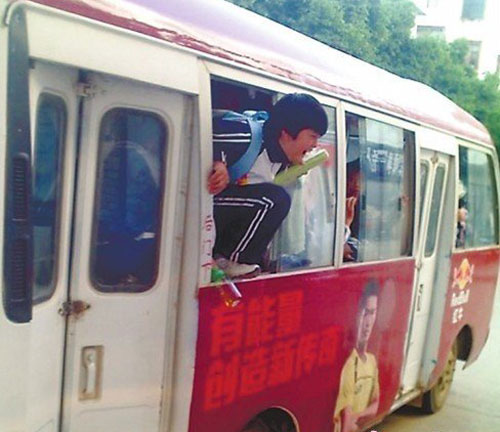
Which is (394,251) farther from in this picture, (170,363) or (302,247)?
(170,363)

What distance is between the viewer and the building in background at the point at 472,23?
114 feet

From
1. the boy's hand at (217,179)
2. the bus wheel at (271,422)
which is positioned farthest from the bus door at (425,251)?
the boy's hand at (217,179)

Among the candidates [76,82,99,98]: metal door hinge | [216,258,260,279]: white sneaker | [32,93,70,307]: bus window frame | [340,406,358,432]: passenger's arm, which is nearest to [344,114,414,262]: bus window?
[340,406,358,432]: passenger's arm

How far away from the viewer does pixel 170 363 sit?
2688mm

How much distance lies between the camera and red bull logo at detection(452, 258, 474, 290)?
5.77 metres

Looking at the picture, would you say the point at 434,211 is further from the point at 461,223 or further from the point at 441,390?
the point at 441,390

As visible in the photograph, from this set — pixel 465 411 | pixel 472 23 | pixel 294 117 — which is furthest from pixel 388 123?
pixel 472 23

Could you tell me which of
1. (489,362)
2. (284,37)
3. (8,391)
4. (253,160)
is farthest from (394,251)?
(489,362)

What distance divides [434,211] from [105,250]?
3.51 meters

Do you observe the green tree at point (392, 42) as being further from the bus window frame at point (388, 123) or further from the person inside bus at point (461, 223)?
the bus window frame at point (388, 123)

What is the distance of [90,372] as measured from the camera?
2412mm

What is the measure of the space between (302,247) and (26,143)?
183cm

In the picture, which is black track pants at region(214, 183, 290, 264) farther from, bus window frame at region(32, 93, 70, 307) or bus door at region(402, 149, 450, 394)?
bus door at region(402, 149, 450, 394)

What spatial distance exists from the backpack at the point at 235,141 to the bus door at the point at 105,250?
21 centimetres
